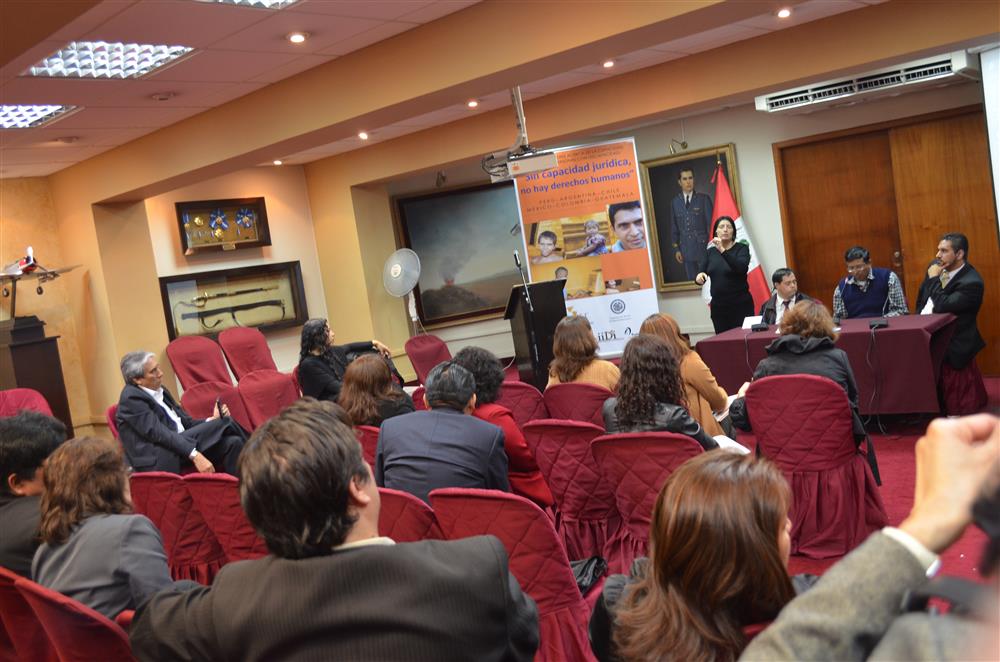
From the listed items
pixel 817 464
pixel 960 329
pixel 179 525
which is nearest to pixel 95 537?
pixel 179 525

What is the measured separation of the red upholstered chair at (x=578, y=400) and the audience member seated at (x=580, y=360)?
15cm

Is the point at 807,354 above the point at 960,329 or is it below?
above

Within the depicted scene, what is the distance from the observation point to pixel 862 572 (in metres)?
0.69

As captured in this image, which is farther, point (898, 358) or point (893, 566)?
point (898, 358)

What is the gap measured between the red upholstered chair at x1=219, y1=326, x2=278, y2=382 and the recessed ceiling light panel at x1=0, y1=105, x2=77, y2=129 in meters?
2.94

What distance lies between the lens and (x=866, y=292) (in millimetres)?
6586

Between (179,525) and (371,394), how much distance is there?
43.0 inches

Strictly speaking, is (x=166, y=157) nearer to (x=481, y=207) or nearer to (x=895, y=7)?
(x=481, y=207)

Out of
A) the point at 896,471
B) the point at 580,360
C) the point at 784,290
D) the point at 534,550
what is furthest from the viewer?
the point at 784,290

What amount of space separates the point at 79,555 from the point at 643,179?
30.3 feet

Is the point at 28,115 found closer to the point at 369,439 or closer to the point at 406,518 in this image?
the point at 369,439

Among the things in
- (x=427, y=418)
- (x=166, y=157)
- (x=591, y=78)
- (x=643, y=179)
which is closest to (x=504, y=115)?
(x=591, y=78)

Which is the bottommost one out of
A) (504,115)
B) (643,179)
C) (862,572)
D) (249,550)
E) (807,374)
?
(249,550)

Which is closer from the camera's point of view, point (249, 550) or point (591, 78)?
point (249, 550)
